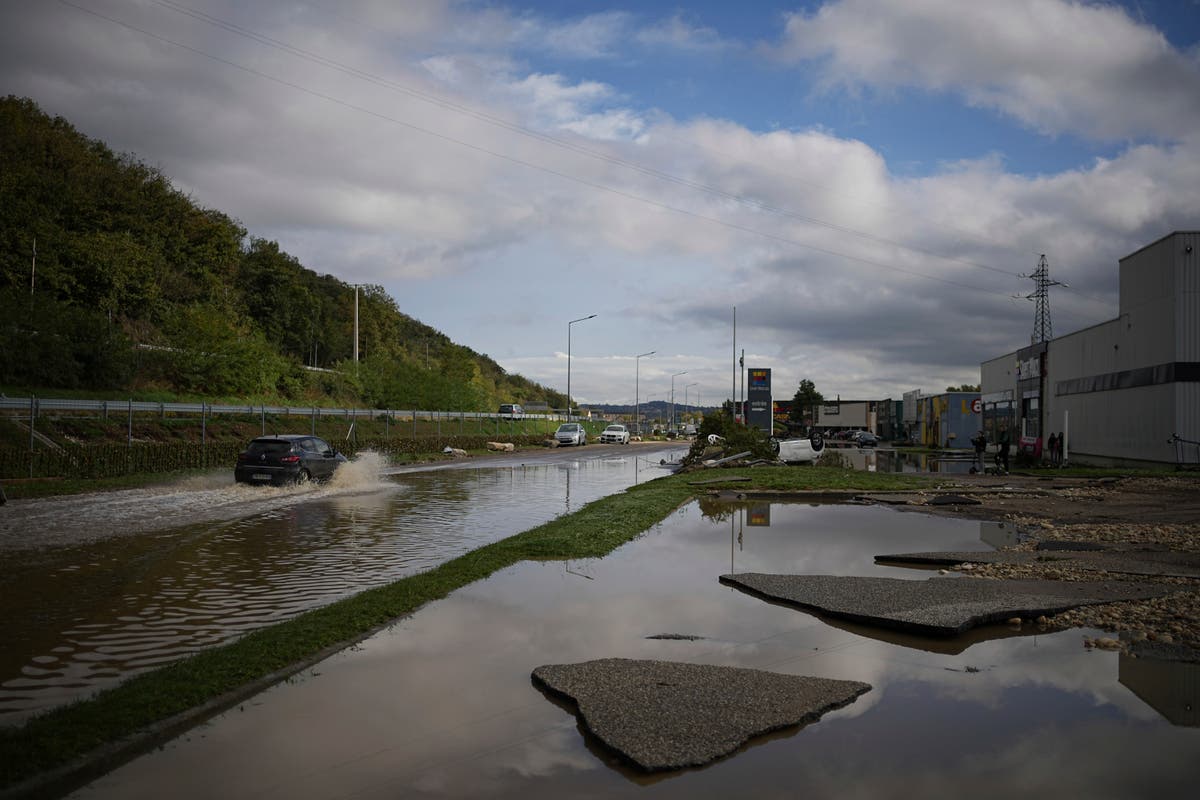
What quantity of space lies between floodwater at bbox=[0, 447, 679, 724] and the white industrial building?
80.4ft

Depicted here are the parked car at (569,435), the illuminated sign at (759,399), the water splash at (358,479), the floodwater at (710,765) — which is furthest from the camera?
the parked car at (569,435)

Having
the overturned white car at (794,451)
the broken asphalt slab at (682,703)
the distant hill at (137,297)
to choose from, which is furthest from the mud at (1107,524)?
the distant hill at (137,297)

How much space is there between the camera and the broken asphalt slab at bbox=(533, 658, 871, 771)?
200 inches

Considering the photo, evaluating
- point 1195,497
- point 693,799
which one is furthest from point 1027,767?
point 1195,497

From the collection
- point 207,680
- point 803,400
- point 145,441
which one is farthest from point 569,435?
point 803,400

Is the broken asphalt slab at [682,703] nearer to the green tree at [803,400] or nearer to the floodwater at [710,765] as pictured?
the floodwater at [710,765]

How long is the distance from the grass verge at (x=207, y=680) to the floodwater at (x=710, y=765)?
187 mm

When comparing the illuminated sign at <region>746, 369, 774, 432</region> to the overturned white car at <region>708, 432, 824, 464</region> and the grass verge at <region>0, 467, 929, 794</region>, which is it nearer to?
the overturned white car at <region>708, 432, 824, 464</region>

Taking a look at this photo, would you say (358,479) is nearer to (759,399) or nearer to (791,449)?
(791,449)

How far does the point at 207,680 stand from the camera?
6105mm

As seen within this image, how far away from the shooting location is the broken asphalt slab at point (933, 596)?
8352 mm

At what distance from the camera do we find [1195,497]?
71.6 feet

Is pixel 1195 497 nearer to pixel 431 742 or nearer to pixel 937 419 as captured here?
pixel 431 742

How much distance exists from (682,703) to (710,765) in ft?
2.97
